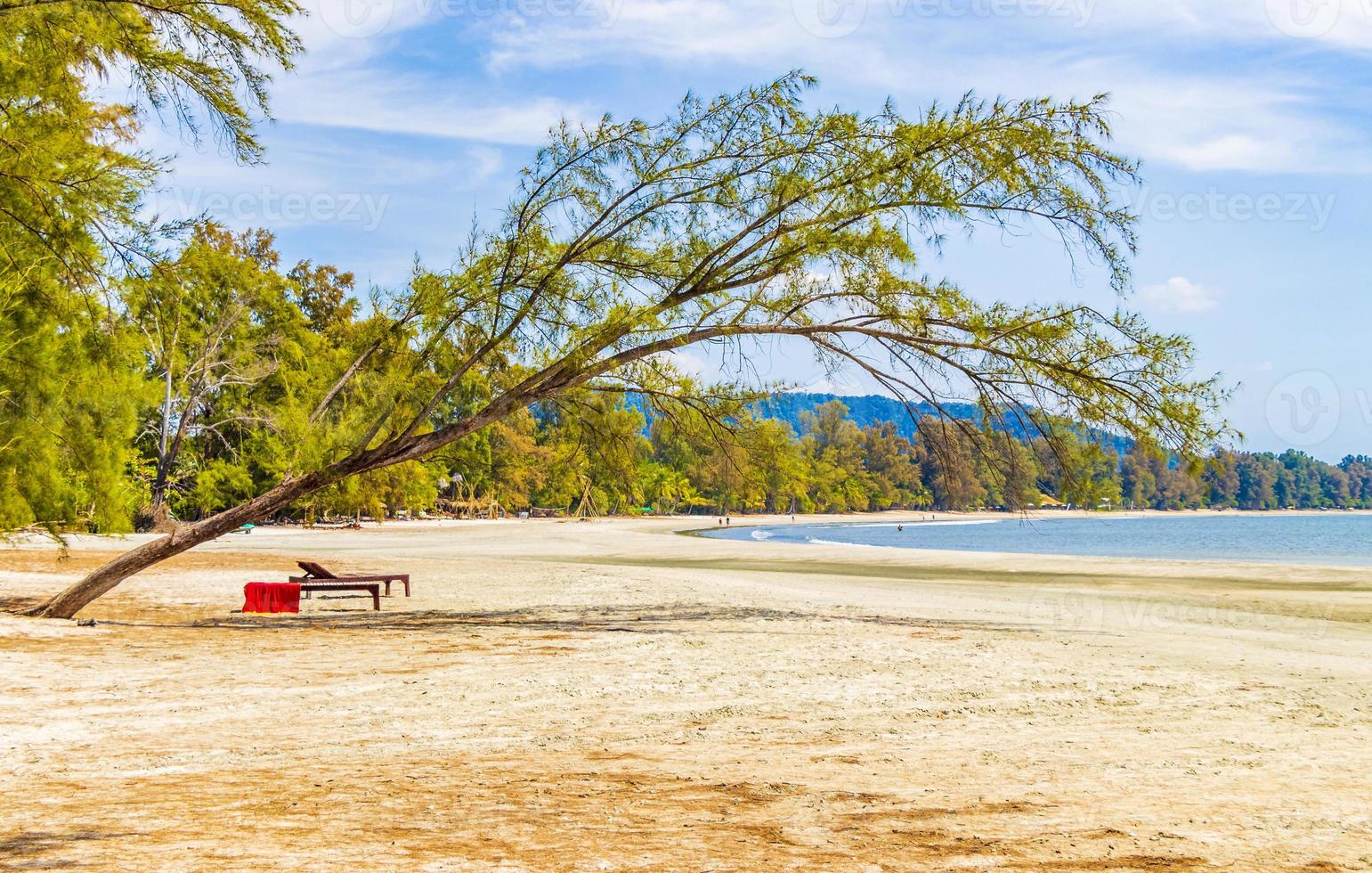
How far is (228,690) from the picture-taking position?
8.02 m

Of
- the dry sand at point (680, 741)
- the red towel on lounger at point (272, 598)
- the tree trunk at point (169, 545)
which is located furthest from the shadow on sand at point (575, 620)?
the tree trunk at point (169, 545)

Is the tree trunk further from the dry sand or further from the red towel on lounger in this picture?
the red towel on lounger

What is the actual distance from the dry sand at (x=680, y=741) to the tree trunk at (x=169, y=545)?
73cm

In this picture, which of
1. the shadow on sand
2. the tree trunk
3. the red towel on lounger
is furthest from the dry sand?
the tree trunk

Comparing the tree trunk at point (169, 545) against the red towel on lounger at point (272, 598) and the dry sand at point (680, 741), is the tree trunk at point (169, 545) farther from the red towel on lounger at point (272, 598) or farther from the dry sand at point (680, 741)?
the red towel on lounger at point (272, 598)

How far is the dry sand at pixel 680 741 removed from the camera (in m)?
4.30

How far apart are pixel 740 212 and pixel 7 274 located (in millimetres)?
9053

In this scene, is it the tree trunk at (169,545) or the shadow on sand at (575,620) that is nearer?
the tree trunk at (169,545)

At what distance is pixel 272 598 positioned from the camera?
14.9m

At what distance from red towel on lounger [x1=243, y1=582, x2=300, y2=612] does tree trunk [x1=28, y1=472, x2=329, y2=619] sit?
2146mm

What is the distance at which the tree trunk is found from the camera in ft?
40.9

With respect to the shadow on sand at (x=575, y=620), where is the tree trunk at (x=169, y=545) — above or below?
above

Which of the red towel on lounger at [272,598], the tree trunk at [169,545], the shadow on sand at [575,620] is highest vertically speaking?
the tree trunk at [169,545]

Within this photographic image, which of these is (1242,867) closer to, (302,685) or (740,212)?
(302,685)
